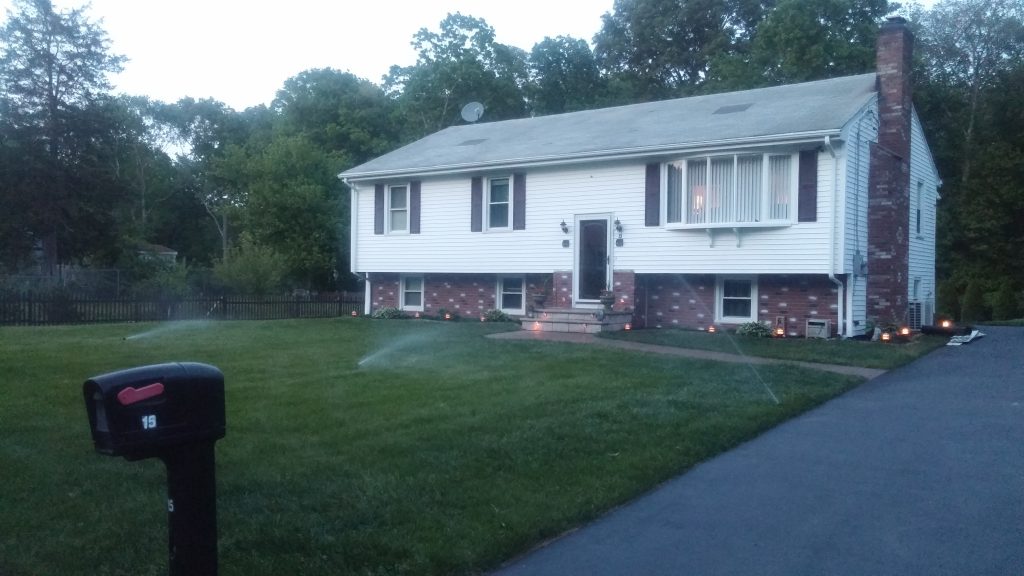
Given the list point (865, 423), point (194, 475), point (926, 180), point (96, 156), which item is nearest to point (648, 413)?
point (865, 423)

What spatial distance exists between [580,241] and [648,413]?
12.3 m

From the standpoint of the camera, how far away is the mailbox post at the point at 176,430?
387cm

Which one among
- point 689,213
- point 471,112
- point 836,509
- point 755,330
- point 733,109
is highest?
point 471,112

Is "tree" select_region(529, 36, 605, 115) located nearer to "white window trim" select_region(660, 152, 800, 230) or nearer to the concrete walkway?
"white window trim" select_region(660, 152, 800, 230)

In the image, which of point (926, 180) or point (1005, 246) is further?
point (1005, 246)

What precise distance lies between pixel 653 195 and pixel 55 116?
3026 cm

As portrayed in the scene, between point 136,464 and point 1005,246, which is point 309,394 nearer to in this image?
point 136,464

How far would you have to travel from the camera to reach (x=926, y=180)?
2423 centimetres

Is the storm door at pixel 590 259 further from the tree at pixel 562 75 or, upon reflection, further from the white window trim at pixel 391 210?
the tree at pixel 562 75

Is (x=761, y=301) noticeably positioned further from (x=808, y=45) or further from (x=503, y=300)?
(x=808, y=45)

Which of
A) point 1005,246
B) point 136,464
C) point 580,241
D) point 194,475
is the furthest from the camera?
point 1005,246

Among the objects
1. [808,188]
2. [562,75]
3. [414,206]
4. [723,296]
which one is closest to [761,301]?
[723,296]

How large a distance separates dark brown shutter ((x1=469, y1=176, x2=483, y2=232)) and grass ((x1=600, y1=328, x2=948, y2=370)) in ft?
18.2

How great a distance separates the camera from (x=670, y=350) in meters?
16.3
